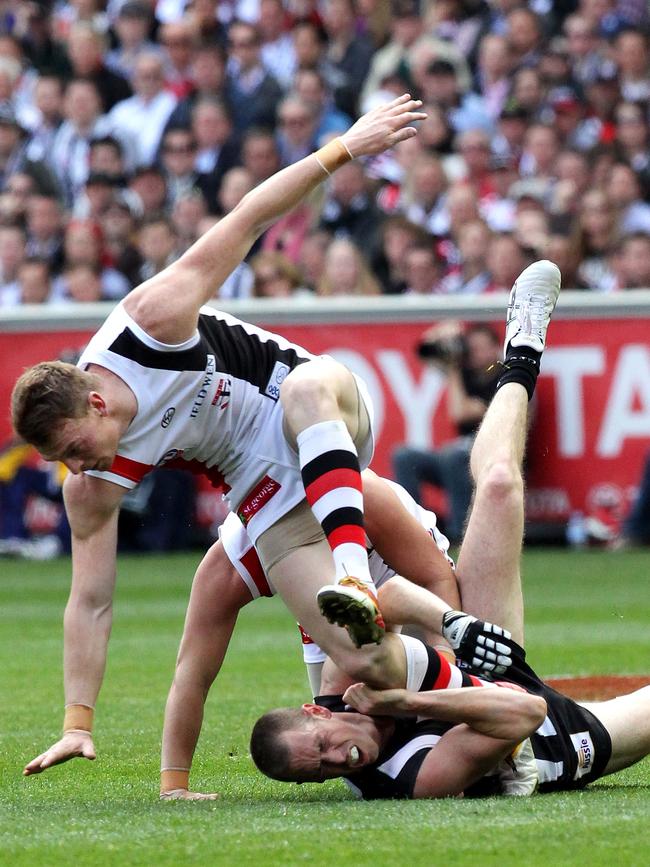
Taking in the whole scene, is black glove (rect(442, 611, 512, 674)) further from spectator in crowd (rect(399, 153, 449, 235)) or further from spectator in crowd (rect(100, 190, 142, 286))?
spectator in crowd (rect(100, 190, 142, 286))

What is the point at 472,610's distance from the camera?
5.85 meters

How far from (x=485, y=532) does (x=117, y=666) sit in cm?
368

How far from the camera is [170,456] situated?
5.44 m

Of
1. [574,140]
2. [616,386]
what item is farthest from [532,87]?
[616,386]

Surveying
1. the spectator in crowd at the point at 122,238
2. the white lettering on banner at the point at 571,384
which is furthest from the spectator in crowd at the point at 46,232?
the white lettering on banner at the point at 571,384

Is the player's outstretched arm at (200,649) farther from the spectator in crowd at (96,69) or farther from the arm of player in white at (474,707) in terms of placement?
the spectator in crowd at (96,69)

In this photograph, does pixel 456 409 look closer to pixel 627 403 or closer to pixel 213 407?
pixel 627 403

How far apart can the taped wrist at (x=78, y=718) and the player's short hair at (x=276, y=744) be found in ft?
1.76

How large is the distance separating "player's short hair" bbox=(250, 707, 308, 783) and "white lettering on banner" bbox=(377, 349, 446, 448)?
8.87 metres

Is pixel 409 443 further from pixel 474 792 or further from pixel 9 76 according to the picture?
pixel 474 792

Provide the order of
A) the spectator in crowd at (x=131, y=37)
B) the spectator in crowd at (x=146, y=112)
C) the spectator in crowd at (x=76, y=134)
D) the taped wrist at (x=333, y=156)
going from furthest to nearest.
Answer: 1. the spectator in crowd at (x=131, y=37)
2. the spectator in crowd at (x=76, y=134)
3. the spectator in crowd at (x=146, y=112)
4. the taped wrist at (x=333, y=156)

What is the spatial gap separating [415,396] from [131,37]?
5655 mm

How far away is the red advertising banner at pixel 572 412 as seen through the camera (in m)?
13.7

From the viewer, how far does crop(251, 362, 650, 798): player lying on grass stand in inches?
196
